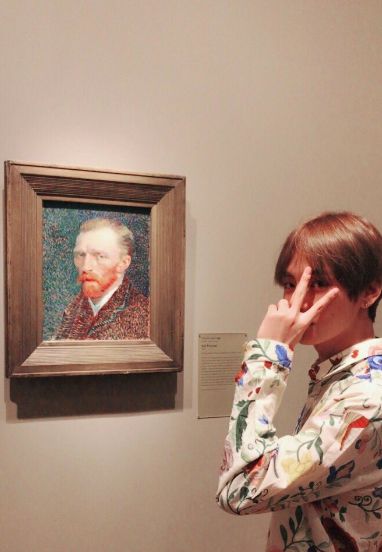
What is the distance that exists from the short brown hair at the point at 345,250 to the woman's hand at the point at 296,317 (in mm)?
27

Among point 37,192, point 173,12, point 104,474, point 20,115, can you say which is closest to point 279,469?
point 104,474

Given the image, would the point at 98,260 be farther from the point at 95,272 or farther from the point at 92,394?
the point at 92,394

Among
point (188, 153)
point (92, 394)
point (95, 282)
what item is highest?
point (188, 153)

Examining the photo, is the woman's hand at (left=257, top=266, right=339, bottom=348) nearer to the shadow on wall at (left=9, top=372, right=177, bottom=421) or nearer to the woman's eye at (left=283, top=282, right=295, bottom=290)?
the woman's eye at (left=283, top=282, right=295, bottom=290)

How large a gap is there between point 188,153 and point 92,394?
0.65 meters

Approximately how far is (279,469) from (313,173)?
96 centimetres

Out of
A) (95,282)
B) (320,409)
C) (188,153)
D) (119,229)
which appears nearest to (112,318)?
(95,282)

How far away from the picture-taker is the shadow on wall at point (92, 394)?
1331 millimetres

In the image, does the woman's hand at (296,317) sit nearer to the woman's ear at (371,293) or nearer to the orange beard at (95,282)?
the woman's ear at (371,293)

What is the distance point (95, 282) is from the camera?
4.41ft

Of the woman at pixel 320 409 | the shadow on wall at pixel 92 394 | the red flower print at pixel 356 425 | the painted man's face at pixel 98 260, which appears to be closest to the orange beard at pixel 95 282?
the painted man's face at pixel 98 260

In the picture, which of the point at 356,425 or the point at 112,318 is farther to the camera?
the point at 112,318

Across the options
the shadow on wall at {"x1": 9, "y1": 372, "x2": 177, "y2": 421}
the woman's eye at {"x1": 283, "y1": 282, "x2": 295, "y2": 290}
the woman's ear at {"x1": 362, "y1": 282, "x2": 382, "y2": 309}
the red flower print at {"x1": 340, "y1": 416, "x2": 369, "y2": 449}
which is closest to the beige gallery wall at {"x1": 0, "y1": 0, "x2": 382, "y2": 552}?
the shadow on wall at {"x1": 9, "y1": 372, "x2": 177, "y2": 421}

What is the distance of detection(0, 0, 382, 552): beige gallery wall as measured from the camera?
1.34 metres
